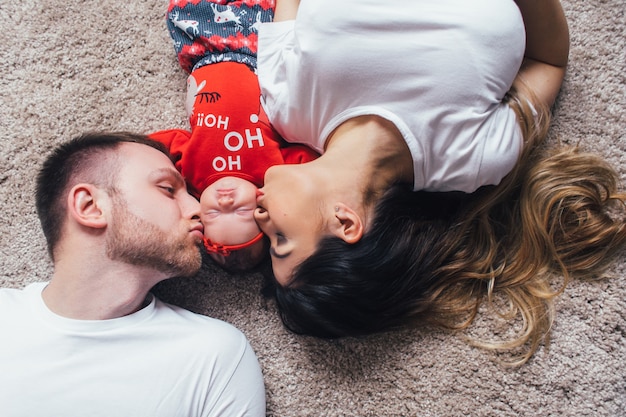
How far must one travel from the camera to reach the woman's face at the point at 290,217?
32.6 inches

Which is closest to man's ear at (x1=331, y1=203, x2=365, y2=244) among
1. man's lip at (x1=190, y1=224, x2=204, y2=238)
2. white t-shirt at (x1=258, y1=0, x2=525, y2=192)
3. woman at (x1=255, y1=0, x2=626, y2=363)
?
woman at (x1=255, y1=0, x2=626, y2=363)

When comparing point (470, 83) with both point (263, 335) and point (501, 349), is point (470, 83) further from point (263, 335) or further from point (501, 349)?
point (263, 335)

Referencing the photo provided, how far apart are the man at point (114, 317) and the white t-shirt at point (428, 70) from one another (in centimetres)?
40

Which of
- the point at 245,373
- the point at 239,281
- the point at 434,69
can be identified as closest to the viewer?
the point at 434,69

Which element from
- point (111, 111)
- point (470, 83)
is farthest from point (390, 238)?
point (111, 111)

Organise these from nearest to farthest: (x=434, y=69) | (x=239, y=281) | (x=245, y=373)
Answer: (x=434, y=69)
(x=245, y=373)
(x=239, y=281)

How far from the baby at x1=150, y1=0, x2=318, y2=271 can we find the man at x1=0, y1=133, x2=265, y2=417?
0.06 m

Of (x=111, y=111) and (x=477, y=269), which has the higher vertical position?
(x=111, y=111)

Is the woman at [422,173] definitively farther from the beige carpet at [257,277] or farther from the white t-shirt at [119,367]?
the white t-shirt at [119,367]

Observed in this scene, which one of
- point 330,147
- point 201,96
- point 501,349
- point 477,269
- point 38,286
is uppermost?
point 201,96

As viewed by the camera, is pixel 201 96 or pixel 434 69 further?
pixel 201 96

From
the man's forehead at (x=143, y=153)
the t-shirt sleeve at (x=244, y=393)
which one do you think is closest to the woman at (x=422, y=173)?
the t-shirt sleeve at (x=244, y=393)

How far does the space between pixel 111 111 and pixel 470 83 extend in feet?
2.66

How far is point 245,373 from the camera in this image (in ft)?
3.09
